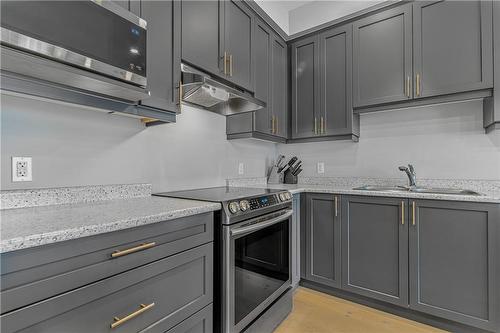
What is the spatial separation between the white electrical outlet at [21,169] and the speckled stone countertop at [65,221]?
0.14 metres

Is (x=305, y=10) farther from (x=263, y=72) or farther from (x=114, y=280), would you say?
(x=114, y=280)

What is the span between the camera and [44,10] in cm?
90

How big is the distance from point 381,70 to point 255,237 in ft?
6.38

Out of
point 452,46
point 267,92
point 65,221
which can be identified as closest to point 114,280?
point 65,221

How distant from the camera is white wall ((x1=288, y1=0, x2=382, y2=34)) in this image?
2721 millimetres

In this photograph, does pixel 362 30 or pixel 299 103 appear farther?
pixel 299 103

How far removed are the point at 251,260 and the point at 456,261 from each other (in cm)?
144

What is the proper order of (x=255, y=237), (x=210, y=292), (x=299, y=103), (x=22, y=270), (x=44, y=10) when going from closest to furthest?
(x=22, y=270), (x=44, y=10), (x=210, y=292), (x=255, y=237), (x=299, y=103)

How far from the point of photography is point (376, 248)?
6.59 feet

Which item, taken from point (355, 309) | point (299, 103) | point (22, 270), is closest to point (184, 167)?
point (22, 270)

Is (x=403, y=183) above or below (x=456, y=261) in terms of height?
above

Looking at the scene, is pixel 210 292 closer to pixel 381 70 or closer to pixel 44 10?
pixel 44 10

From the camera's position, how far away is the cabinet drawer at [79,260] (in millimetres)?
679

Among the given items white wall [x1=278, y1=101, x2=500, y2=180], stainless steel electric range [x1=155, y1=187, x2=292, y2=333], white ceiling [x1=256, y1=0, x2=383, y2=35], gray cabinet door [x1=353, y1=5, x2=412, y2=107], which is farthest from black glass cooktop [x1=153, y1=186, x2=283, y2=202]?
white ceiling [x1=256, y1=0, x2=383, y2=35]
